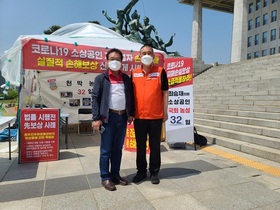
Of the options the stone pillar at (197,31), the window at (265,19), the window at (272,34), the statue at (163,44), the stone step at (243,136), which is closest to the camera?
the stone step at (243,136)

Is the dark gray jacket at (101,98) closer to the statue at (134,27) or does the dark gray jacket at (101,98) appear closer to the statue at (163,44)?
the statue at (134,27)

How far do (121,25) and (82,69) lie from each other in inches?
871

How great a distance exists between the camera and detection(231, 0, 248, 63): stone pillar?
23.0 meters

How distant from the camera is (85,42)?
5.94 m

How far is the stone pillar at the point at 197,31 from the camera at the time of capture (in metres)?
31.6

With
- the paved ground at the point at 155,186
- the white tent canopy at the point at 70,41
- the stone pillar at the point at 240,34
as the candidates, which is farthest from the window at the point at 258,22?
the paved ground at the point at 155,186

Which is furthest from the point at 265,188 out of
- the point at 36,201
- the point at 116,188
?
the point at 36,201

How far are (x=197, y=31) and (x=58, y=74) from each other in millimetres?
27613

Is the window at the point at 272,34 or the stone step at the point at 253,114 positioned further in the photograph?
the window at the point at 272,34

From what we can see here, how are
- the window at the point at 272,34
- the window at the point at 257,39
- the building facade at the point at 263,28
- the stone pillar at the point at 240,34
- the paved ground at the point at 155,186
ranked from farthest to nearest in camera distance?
the window at the point at 257,39
the window at the point at 272,34
the building facade at the point at 263,28
the stone pillar at the point at 240,34
the paved ground at the point at 155,186

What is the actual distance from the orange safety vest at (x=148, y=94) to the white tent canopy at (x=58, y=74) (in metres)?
2.93

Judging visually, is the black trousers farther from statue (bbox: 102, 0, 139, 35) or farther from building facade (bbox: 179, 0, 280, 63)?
building facade (bbox: 179, 0, 280, 63)

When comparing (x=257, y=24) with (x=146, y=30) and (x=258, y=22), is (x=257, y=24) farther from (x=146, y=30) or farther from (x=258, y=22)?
(x=146, y=30)

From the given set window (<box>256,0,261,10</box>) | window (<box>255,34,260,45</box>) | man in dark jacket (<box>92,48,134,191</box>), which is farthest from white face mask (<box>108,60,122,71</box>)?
window (<box>256,0,261,10</box>)
